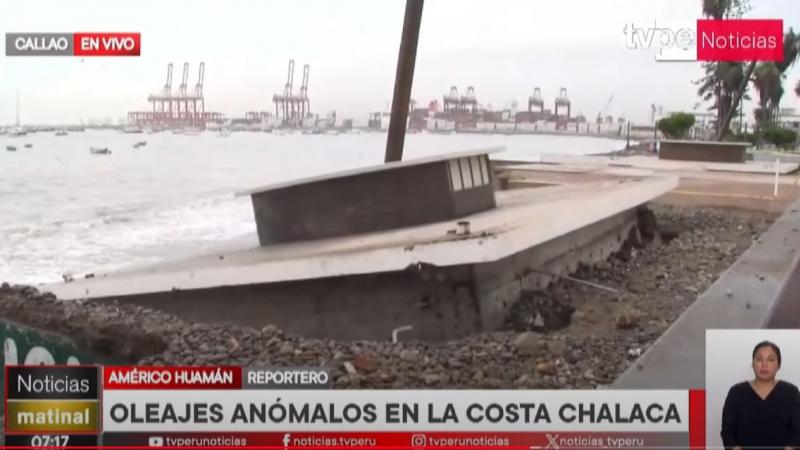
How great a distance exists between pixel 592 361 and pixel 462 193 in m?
0.95

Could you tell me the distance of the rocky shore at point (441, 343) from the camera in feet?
6.60

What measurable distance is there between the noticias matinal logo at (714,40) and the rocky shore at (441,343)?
33.2 inches

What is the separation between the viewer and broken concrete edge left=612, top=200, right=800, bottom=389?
75.3 inches

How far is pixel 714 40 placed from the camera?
2021 mm

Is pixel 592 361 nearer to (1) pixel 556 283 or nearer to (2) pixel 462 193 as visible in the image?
(1) pixel 556 283

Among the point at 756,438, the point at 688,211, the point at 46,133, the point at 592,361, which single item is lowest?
the point at 756,438

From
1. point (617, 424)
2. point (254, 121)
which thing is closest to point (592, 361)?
point (617, 424)

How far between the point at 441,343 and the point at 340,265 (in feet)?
1.31

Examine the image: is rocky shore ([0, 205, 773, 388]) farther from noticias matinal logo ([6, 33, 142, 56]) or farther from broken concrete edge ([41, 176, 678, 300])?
noticias matinal logo ([6, 33, 142, 56])

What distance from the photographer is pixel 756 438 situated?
186cm

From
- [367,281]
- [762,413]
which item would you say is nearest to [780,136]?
[762,413]

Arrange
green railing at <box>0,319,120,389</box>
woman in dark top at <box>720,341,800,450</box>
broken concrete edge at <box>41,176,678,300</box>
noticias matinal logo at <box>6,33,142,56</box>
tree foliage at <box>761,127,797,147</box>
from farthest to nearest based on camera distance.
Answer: tree foliage at <box>761,127,797,147</box>, broken concrete edge at <box>41,176,678,300</box>, green railing at <box>0,319,120,389</box>, noticias matinal logo at <box>6,33,142,56</box>, woman in dark top at <box>720,341,800,450</box>

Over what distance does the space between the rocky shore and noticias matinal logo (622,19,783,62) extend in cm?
84

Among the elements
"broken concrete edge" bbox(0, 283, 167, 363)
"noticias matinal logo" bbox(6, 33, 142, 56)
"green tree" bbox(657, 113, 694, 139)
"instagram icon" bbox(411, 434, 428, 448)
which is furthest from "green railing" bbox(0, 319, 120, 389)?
"green tree" bbox(657, 113, 694, 139)
